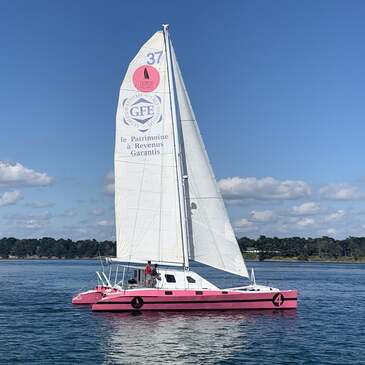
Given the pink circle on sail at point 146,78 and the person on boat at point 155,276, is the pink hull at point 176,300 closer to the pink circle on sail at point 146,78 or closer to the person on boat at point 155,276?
the person on boat at point 155,276

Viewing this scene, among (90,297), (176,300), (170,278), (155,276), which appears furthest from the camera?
(90,297)

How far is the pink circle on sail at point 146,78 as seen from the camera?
41.8 meters

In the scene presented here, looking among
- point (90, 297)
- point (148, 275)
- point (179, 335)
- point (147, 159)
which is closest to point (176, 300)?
point (148, 275)

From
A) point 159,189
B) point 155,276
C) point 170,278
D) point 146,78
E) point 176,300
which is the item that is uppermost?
point 146,78

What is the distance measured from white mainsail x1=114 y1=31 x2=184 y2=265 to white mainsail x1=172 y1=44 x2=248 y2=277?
1.02 meters

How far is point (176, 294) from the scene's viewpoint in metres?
39.2

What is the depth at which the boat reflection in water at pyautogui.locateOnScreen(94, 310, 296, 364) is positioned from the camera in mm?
27783

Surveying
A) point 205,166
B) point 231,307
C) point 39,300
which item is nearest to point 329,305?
point 231,307

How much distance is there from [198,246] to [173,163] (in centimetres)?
568

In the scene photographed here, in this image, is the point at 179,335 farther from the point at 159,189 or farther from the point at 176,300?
the point at 159,189

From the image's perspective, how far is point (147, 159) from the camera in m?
42.0

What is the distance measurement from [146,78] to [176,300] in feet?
47.4

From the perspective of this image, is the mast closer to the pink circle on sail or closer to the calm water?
the pink circle on sail

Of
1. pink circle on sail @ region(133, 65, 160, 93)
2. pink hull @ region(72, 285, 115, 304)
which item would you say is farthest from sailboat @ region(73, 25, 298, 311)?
pink hull @ region(72, 285, 115, 304)
